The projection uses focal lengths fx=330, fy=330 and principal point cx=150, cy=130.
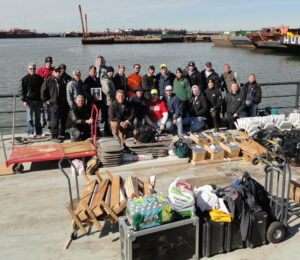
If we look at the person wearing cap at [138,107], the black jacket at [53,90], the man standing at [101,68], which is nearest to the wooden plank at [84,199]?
the person wearing cap at [138,107]

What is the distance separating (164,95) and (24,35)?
183 metres

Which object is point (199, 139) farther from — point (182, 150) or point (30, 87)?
point (30, 87)

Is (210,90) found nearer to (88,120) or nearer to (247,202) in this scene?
(88,120)

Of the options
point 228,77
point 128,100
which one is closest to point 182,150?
point 128,100

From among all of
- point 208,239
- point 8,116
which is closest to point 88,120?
point 208,239

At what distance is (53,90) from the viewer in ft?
26.5

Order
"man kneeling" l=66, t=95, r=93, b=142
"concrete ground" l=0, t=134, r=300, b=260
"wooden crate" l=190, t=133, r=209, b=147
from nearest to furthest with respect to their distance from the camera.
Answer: "concrete ground" l=0, t=134, r=300, b=260 < "man kneeling" l=66, t=95, r=93, b=142 < "wooden crate" l=190, t=133, r=209, b=147

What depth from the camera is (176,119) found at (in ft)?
27.8

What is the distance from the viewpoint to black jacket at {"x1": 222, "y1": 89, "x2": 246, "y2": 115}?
8.95 metres

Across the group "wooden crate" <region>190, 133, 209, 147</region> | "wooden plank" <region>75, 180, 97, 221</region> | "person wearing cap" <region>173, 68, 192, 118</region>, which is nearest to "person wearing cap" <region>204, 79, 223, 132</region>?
"person wearing cap" <region>173, 68, 192, 118</region>

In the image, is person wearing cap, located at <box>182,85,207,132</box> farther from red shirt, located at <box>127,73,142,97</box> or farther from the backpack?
the backpack

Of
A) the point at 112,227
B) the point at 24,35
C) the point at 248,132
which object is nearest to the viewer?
the point at 112,227

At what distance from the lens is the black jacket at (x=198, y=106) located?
8805 millimetres

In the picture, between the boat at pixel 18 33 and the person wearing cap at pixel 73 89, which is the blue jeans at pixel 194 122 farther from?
the boat at pixel 18 33
